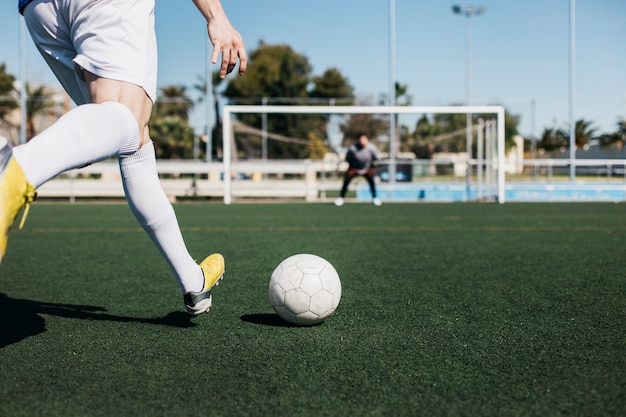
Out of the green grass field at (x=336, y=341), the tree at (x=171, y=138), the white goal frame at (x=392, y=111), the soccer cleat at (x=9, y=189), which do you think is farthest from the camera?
the tree at (x=171, y=138)

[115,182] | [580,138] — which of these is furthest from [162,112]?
[580,138]

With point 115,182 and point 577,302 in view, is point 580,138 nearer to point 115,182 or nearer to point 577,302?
point 115,182

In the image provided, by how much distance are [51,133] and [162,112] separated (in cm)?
5401

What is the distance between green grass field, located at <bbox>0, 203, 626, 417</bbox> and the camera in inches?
73.2

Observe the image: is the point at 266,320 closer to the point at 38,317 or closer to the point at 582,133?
the point at 38,317

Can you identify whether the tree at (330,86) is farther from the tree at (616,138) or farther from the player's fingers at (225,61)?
the player's fingers at (225,61)

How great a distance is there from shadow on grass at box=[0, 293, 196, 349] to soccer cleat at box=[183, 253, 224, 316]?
0.22 m

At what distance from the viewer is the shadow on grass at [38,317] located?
2.77m

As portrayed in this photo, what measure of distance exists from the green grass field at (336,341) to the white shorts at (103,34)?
1.03 m

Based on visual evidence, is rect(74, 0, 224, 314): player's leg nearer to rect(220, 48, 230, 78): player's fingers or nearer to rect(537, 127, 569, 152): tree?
rect(220, 48, 230, 78): player's fingers

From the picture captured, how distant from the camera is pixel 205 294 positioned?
8.99 ft

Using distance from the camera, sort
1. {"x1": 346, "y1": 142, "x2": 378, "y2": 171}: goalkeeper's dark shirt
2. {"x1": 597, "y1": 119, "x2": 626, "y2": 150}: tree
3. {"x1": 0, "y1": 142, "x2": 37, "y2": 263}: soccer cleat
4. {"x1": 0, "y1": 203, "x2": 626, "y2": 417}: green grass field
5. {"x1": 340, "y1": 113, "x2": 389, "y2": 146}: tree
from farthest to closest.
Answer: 1. {"x1": 597, "y1": 119, "x2": 626, "y2": 150}: tree
2. {"x1": 340, "y1": 113, "x2": 389, "y2": 146}: tree
3. {"x1": 346, "y1": 142, "x2": 378, "y2": 171}: goalkeeper's dark shirt
4. {"x1": 0, "y1": 203, "x2": 626, "y2": 417}: green grass field
5. {"x1": 0, "y1": 142, "x2": 37, "y2": 263}: soccer cleat

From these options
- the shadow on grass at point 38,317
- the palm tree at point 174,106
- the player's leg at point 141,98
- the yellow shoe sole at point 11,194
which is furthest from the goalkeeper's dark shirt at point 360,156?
the palm tree at point 174,106

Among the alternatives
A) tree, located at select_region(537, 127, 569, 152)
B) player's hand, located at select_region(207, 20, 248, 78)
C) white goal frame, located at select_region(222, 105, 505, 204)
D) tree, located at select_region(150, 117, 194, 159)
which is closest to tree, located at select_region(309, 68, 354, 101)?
tree, located at select_region(150, 117, 194, 159)
